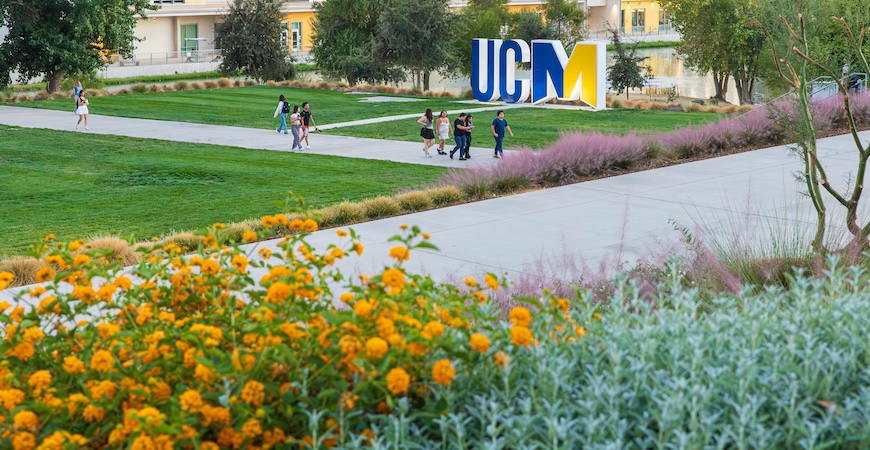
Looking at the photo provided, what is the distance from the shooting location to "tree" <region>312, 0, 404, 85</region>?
4836cm

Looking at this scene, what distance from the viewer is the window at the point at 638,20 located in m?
107

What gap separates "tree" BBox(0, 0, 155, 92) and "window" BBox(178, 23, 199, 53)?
28.0 meters

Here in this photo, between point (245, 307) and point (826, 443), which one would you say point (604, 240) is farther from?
point (826, 443)

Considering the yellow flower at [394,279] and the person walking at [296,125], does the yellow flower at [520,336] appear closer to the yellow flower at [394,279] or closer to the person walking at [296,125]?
the yellow flower at [394,279]

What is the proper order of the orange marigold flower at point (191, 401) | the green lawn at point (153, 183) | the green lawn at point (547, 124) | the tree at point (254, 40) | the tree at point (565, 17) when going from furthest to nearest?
the tree at point (565, 17) → the tree at point (254, 40) → the green lawn at point (547, 124) → the green lawn at point (153, 183) → the orange marigold flower at point (191, 401)

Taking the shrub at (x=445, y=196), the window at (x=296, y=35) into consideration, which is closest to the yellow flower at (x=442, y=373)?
the shrub at (x=445, y=196)

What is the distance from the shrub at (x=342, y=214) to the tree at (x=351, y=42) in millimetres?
33304

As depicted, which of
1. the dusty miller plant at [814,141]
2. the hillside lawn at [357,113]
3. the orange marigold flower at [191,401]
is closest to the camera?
the orange marigold flower at [191,401]

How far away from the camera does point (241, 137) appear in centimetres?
2770

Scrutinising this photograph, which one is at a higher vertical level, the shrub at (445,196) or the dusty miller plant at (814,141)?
the dusty miller plant at (814,141)

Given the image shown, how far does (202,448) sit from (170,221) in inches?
484

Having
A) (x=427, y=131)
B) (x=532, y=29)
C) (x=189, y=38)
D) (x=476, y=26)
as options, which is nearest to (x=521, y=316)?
(x=427, y=131)

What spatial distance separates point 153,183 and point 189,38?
5382cm

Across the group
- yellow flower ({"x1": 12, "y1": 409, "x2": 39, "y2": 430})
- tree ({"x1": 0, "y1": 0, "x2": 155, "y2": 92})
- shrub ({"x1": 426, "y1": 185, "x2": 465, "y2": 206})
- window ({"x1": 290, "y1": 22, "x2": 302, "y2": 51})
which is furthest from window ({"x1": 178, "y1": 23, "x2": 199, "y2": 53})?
yellow flower ({"x1": 12, "y1": 409, "x2": 39, "y2": 430})
